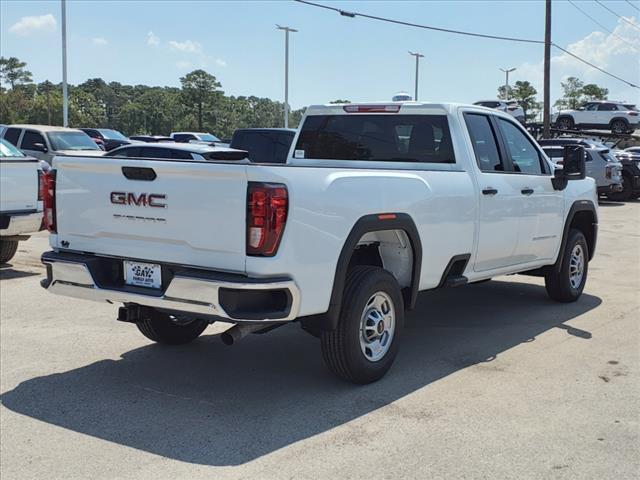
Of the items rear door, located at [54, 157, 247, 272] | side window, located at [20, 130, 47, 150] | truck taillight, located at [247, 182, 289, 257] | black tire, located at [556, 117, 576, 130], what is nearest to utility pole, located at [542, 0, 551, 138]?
black tire, located at [556, 117, 576, 130]

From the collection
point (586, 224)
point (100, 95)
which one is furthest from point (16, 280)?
point (100, 95)

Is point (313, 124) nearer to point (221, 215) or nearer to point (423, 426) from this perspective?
point (221, 215)

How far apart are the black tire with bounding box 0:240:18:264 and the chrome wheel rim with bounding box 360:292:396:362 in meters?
6.71

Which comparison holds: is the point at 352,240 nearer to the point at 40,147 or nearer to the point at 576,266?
the point at 576,266

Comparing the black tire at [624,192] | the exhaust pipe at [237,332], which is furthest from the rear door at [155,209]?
the black tire at [624,192]

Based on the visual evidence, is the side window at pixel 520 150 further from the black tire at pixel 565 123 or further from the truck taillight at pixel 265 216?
the black tire at pixel 565 123

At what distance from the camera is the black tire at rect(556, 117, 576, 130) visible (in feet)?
129

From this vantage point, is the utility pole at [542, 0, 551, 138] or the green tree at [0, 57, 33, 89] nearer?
the utility pole at [542, 0, 551, 138]

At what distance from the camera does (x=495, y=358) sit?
19.3ft

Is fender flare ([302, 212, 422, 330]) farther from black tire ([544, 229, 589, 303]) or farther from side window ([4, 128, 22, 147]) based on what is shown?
side window ([4, 128, 22, 147])

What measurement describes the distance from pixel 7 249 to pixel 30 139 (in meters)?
8.48

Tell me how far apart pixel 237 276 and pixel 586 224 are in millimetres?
5359

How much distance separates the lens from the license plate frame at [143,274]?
15.4 feet

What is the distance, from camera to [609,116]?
37656mm
